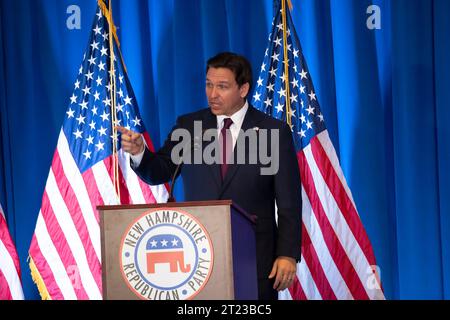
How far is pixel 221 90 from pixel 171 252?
38.6 inches

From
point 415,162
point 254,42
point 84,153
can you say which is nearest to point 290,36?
point 254,42

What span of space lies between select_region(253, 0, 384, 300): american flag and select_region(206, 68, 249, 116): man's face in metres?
1.07

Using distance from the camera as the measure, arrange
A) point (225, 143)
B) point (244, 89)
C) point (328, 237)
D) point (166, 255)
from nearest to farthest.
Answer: point (166, 255), point (225, 143), point (244, 89), point (328, 237)

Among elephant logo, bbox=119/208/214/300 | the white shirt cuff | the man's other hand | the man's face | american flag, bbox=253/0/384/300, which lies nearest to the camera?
elephant logo, bbox=119/208/214/300

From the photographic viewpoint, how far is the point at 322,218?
4.14m

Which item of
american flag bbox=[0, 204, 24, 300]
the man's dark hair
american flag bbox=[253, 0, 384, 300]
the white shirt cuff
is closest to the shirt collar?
the man's dark hair

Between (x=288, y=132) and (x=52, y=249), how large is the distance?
5.67 feet

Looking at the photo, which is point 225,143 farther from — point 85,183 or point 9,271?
point 9,271

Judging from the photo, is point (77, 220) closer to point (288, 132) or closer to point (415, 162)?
point (288, 132)

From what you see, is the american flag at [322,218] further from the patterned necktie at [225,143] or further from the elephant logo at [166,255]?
the elephant logo at [166,255]

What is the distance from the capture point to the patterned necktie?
9.95 feet

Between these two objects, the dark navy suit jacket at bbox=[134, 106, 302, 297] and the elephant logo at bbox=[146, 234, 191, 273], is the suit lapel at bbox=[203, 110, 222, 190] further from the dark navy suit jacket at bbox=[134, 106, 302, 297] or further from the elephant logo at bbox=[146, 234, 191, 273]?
the elephant logo at bbox=[146, 234, 191, 273]

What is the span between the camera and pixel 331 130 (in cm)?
445

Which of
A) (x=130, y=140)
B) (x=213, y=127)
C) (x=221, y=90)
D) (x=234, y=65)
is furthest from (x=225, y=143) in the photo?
(x=130, y=140)
